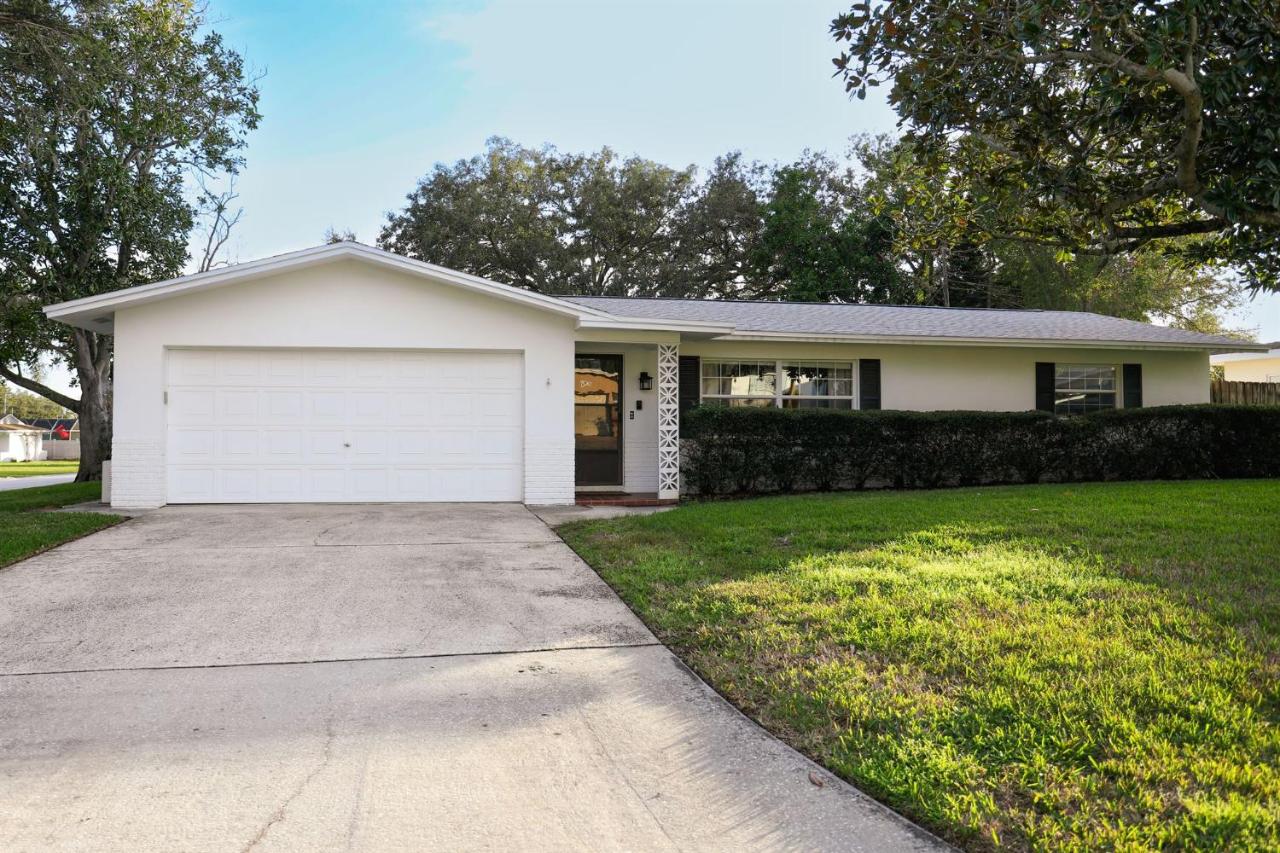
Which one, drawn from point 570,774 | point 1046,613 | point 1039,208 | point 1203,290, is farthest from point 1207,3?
point 1203,290

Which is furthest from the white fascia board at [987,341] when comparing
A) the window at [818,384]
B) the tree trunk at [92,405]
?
the tree trunk at [92,405]

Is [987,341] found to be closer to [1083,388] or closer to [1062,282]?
[1083,388]

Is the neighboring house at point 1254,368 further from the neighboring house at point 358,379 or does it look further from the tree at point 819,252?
the neighboring house at point 358,379

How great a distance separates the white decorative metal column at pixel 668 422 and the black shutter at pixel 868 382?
11.2 ft

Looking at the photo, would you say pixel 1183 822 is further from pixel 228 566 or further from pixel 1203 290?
pixel 1203 290

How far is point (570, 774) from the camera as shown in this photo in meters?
3.25

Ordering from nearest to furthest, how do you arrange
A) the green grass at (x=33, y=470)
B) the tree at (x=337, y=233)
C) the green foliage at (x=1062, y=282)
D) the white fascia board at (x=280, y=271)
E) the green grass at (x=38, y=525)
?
the green grass at (x=38, y=525), the white fascia board at (x=280, y=271), the green foliage at (x=1062, y=282), the green grass at (x=33, y=470), the tree at (x=337, y=233)

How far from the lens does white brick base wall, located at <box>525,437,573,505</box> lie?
1162 centimetres

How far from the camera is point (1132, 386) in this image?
47.9 ft

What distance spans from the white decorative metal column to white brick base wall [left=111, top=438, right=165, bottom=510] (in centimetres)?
680

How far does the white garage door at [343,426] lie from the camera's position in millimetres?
11242

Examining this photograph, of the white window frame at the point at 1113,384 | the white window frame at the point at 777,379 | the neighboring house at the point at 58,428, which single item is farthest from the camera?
the neighboring house at the point at 58,428

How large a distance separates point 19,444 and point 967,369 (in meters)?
56.2

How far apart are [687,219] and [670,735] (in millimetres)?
27849
